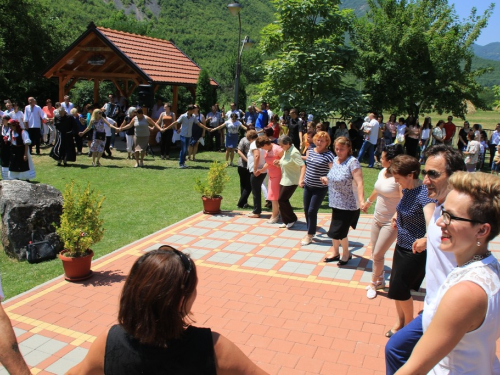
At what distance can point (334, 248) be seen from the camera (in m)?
6.83

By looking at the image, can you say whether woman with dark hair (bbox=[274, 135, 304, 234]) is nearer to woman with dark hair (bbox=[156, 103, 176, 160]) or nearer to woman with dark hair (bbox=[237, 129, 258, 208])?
woman with dark hair (bbox=[237, 129, 258, 208])

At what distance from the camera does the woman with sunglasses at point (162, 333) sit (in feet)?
5.98

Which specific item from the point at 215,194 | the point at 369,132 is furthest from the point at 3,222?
the point at 369,132

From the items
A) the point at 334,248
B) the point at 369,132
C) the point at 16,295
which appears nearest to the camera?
the point at 16,295

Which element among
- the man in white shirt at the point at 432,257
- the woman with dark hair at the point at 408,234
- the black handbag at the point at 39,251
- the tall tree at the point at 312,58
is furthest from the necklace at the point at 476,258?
the tall tree at the point at 312,58

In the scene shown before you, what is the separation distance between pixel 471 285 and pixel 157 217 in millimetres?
7785

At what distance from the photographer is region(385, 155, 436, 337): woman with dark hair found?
4.33 metres

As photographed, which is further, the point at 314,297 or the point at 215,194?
the point at 215,194

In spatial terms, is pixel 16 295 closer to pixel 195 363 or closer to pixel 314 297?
pixel 314 297

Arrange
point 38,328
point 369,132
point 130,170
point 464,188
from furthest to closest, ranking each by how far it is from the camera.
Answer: point 369,132
point 130,170
point 38,328
point 464,188

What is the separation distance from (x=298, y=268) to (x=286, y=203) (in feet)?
6.44

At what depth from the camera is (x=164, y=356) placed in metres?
1.85

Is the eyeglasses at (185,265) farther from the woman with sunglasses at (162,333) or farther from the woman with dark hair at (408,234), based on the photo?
the woman with dark hair at (408,234)

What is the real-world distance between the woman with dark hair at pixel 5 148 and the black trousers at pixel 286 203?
6887mm
